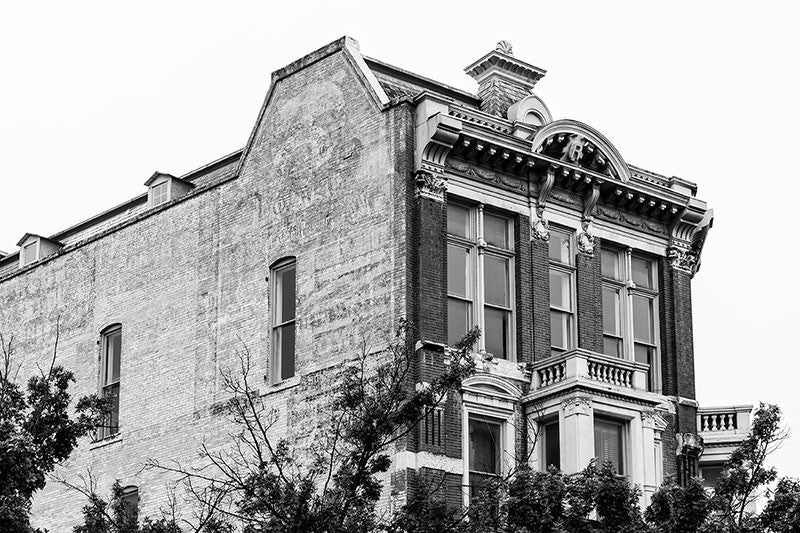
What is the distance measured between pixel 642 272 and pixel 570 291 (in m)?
2.75

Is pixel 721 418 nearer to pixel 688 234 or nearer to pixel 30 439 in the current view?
pixel 688 234

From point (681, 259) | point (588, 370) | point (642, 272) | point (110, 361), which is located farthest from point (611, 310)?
point (110, 361)

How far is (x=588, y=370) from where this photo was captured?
35.3 meters

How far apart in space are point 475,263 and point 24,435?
501 inches

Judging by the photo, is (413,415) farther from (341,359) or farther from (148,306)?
(148,306)

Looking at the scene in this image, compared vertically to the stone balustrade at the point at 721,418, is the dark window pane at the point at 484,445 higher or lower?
lower

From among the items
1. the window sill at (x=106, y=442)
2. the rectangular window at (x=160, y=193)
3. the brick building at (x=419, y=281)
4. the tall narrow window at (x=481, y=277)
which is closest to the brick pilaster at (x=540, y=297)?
the brick building at (x=419, y=281)

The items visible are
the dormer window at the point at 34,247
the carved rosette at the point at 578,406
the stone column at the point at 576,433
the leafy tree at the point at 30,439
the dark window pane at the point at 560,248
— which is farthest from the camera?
the dormer window at the point at 34,247

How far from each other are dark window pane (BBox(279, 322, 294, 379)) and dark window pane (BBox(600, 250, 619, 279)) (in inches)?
302

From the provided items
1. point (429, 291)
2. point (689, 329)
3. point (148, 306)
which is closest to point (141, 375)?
point (148, 306)

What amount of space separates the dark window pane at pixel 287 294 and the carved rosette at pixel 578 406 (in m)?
6.86

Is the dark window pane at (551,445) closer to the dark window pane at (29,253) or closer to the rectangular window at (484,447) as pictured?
the rectangular window at (484,447)

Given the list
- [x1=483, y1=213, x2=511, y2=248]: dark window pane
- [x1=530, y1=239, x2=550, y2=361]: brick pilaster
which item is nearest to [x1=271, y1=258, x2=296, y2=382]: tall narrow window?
[x1=483, y1=213, x2=511, y2=248]: dark window pane

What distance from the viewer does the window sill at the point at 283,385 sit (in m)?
36.7
